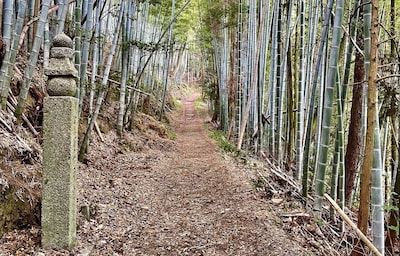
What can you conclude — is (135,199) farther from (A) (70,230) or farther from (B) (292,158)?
(B) (292,158)

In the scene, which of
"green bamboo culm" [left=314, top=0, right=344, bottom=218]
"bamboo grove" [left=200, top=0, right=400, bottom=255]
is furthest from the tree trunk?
"green bamboo culm" [left=314, top=0, right=344, bottom=218]

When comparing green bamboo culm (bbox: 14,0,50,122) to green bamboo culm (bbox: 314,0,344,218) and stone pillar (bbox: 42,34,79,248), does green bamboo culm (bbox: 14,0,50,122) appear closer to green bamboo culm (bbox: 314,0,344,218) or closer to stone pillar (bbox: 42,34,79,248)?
stone pillar (bbox: 42,34,79,248)

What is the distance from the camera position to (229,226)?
298cm

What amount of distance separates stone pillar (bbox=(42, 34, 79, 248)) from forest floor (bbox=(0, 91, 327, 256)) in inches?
5.4

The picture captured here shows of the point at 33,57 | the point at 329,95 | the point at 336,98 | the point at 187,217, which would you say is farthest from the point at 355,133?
the point at 33,57

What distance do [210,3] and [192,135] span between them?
3.71 meters

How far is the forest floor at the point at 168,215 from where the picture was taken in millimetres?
2553

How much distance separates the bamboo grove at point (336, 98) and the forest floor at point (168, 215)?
0.61 metres

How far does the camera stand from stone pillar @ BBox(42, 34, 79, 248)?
225 centimetres

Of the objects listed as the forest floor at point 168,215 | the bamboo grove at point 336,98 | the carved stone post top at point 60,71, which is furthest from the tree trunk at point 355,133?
the carved stone post top at point 60,71

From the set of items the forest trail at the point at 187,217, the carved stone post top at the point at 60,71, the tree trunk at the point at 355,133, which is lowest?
the forest trail at the point at 187,217

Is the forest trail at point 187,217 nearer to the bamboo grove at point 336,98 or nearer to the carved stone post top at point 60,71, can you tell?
the bamboo grove at point 336,98

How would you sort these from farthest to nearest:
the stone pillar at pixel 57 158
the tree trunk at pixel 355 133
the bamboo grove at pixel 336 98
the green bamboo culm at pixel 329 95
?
the tree trunk at pixel 355 133
the green bamboo culm at pixel 329 95
the stone pillar at pixel 57 158
the bamboo grove at pixel 336 98

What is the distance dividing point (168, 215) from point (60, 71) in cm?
172
